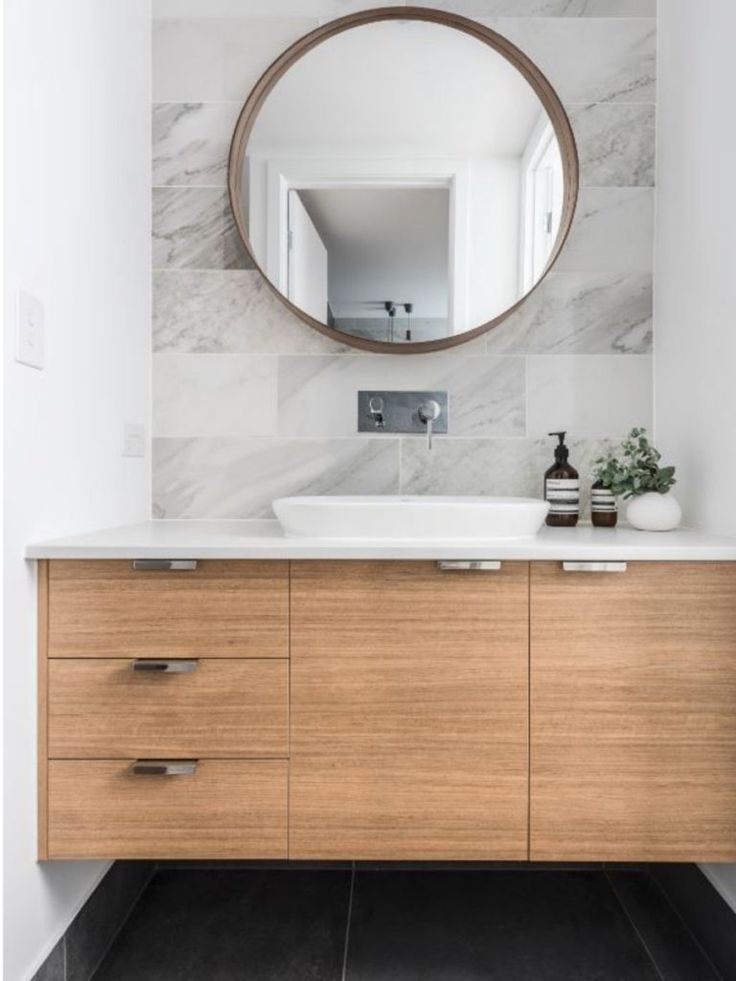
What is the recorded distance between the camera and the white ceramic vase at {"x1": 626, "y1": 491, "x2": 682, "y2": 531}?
1.64m

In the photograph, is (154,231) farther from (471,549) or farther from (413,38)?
(471,549)

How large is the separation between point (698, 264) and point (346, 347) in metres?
0.84

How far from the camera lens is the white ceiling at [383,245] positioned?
6.20 feet

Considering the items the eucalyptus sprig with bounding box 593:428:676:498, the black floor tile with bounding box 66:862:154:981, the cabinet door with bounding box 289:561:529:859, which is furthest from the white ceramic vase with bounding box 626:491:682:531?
the black floor tile with bounding box 66:862:154:981

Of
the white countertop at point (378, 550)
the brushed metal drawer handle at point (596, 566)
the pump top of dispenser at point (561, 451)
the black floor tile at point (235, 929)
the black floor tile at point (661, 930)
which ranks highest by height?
the pump top of dispenser at point (561, 451)

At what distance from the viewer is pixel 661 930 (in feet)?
5.29

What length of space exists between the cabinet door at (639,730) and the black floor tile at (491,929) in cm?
36

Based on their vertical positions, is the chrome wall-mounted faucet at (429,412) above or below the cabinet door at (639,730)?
above

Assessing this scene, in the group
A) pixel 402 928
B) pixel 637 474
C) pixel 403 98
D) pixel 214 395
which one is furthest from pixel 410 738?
pixel 403 98

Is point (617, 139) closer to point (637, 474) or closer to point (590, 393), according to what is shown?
point (590, 393)

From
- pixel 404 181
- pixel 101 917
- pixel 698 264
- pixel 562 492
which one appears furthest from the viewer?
pixel 404 181

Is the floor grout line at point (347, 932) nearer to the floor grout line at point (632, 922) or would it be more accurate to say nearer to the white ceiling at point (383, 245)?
Answer: the floor grout line at point (632, 922)

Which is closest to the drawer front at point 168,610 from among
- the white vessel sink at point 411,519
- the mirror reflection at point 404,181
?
the white vessel sink at point 411,519

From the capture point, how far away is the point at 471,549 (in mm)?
1305
